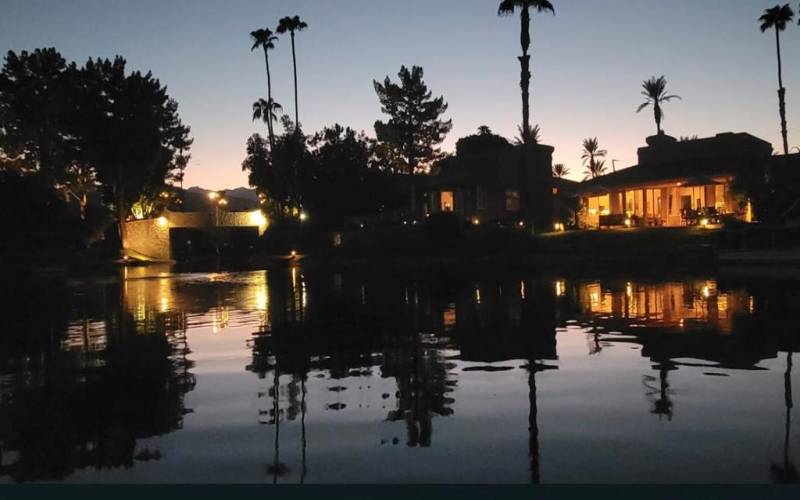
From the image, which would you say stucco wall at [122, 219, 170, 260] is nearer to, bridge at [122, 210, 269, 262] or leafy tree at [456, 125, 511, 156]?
bridge at [122, 210, 269, 262]

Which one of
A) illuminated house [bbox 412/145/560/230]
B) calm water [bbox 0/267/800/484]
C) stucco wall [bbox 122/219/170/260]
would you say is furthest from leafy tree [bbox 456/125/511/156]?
calm water [bbox 0/267/800/484]

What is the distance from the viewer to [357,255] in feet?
153

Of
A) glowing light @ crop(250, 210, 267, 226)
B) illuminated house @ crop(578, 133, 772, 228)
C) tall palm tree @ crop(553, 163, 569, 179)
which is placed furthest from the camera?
tall palm tree @ crop(553, 163, 569, 179)

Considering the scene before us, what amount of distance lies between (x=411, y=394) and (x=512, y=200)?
158ft

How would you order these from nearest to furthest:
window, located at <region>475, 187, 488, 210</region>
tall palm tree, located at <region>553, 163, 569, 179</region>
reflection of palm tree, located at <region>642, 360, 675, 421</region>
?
reflection of palm tree, located at <region>642, 360, 675, 421</region>
window, located at <region>475, 187, 488, 210</region>
tall palm tree, located at <region>553, 163, 569, 179</region>

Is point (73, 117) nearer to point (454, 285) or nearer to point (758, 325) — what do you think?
point (454, 285)

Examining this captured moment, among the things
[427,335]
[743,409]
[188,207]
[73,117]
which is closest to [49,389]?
[427,335]

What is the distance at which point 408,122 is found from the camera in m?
78.8

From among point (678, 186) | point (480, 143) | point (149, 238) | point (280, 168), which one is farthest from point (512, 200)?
point (480, 143)

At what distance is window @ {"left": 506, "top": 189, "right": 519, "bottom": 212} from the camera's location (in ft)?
182

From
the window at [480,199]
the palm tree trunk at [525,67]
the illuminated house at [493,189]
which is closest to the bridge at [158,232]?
the illuminated house at [493,189]

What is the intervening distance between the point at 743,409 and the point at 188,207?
91.2 meters

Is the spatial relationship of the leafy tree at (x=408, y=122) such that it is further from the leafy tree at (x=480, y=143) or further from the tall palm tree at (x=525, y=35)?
the tall palm tree at (x=525, y=35)

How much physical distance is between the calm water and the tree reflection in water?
0.03 meters
